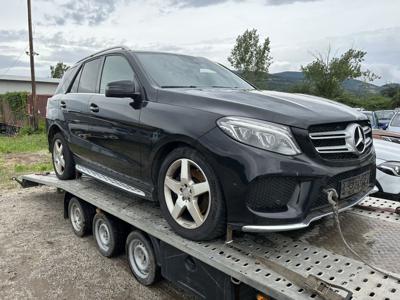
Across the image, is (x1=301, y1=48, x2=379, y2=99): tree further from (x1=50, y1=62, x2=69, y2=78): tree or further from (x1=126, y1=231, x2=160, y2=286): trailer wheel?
(x1=50, y1=62, x2=69, y2=78): tree

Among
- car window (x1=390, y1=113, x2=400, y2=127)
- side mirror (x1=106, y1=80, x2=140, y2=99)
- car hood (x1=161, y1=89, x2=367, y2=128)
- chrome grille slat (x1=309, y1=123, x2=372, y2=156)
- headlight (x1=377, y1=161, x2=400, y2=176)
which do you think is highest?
side mirror (x1=106, y1=80, x2=140, y2=99)

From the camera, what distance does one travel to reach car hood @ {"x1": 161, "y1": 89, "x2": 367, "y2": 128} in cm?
271

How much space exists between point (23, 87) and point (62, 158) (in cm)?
3772

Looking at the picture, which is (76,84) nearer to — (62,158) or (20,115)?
(62,158)

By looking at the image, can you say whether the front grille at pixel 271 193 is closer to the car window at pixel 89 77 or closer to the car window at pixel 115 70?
the car window at pixel 115 70

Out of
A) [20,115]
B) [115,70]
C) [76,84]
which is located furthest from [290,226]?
[20,115]

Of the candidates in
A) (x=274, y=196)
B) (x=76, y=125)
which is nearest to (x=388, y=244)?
(x=274, y=196)

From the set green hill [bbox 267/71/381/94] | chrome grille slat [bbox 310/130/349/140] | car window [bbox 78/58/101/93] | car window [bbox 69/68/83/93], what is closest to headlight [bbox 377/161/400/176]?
chrome grille slat [bbox 310/130/349/140]

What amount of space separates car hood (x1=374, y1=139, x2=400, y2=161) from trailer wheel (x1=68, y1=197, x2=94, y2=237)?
3.66 meters

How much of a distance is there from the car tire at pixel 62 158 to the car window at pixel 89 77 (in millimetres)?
831

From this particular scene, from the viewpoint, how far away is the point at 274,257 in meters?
2.81

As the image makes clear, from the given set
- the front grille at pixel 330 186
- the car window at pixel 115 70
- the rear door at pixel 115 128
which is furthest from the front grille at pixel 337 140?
the car window at pixel 115 70

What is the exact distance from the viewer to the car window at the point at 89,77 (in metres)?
4.59

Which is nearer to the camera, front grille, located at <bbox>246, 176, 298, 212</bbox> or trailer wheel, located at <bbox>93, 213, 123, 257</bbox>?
front grille, located at <bbox>246, 176, 298, 212</bbox>
